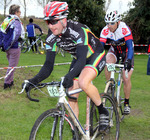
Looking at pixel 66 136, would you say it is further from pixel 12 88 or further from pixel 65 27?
pixel 12 88

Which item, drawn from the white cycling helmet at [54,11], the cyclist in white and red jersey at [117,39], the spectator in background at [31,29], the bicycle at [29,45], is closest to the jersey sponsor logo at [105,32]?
the cyclist in white and red jersey at [117,39]

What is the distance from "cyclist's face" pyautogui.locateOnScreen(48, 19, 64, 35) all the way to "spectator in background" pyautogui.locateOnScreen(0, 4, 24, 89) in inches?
164

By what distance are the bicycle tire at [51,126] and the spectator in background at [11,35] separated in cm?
449

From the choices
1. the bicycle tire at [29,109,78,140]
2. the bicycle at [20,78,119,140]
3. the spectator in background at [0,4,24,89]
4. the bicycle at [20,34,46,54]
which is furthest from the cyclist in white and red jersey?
the bicycle at [20,34,46,54]

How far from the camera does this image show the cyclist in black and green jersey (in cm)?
324

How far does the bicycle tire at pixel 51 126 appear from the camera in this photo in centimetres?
279

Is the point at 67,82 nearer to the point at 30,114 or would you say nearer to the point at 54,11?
the point at 54,11

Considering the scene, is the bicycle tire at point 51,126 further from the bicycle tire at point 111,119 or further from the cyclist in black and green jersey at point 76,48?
the bicycle tire at point 111,119

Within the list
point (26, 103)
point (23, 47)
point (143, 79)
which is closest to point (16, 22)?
point (26, 103)

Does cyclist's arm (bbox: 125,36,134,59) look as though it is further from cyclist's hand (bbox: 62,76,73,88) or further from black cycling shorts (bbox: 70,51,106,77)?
cyclist's hand (bbox: 62,76,73,88)

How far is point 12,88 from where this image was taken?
771cm

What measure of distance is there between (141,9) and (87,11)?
6.52 meters

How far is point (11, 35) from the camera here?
24.4 feet

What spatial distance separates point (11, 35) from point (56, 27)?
14.4 ft
